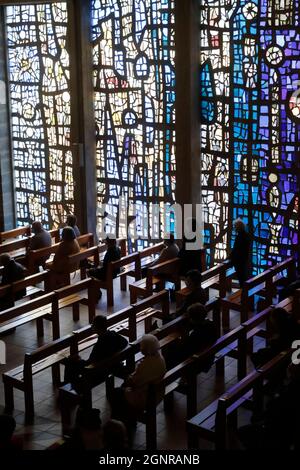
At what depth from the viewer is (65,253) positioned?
1266 cm

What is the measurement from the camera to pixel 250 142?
42.1ft

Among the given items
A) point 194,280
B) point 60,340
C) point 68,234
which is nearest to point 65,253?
point 68,234

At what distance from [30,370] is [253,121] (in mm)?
5989

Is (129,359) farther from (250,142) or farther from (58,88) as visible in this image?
(58,88)

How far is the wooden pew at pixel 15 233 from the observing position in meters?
14.6

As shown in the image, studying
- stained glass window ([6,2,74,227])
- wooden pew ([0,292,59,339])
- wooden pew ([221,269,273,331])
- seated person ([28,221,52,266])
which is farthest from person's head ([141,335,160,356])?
stained glass window ([6,2,74,227])

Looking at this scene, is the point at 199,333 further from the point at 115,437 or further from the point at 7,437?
the point at 7,437

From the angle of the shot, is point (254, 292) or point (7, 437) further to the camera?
point (254, 292)

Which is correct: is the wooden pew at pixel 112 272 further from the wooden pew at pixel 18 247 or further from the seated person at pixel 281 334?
the seated person at pixel 281 334

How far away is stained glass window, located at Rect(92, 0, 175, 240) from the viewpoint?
13.6 metres

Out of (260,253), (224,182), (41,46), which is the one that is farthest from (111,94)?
(260,253)

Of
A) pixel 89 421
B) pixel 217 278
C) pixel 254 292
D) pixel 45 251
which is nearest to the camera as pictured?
pixel 89 421

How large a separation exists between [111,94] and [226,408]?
8.32 metres

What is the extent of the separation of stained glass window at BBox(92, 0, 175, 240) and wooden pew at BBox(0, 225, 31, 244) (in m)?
1.54
